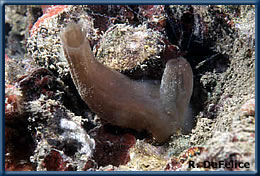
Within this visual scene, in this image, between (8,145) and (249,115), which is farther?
(8,145)

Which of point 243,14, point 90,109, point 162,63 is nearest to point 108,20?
point 162,63

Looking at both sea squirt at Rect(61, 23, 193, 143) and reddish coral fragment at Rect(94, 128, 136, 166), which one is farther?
sea squirt at Rect(61, 23, 193, 143)

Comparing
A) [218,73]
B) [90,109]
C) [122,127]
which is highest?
[218,73]

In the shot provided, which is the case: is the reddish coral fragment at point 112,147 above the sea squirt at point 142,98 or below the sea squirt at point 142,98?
below

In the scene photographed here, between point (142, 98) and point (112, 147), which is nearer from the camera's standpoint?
point (112, 147)

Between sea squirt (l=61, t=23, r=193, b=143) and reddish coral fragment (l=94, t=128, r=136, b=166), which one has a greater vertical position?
sea squirt (l=61, t=23, r=193, b=143)

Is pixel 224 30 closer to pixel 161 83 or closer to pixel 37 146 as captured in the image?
pixel 161 83

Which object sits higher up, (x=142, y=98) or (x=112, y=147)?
(x=142, y=98)

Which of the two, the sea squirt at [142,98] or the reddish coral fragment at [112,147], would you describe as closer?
the reddish coral fragment at [112,147]
